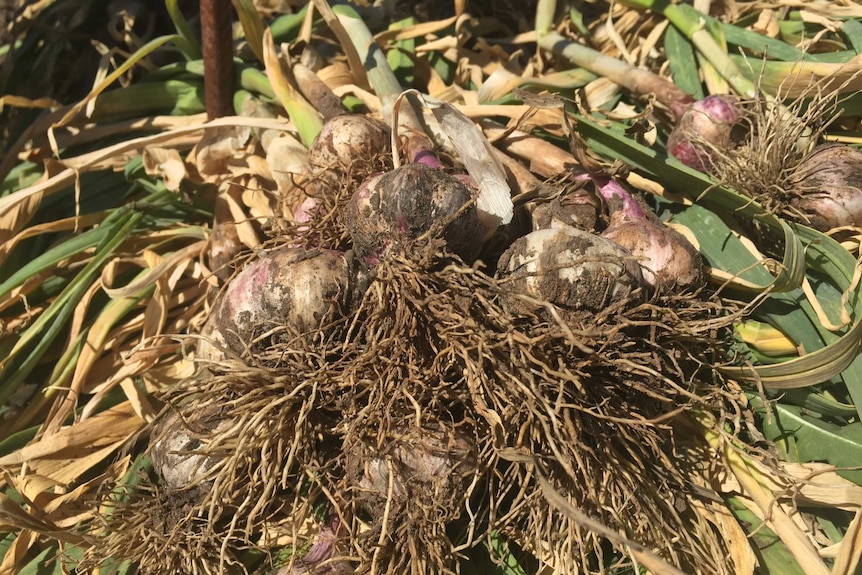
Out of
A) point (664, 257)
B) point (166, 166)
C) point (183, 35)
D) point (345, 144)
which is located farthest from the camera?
point (183, 35)

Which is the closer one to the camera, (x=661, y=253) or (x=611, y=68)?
(x=661, y=253)

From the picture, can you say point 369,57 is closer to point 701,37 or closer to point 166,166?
point 166,166

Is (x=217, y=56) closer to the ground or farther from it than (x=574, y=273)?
farther from it

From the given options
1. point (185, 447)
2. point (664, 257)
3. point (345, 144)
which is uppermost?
point (345, 144)

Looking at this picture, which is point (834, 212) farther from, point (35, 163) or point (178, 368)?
point (35, 163)

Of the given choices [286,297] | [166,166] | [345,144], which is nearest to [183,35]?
[166,166]

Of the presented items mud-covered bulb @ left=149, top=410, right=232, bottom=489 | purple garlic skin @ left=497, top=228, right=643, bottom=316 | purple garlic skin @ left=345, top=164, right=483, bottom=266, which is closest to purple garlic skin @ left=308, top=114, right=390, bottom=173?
purple garlic skin @ left=345, top=164, right=483, bottom=266

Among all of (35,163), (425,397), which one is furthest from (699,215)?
(35,163)
